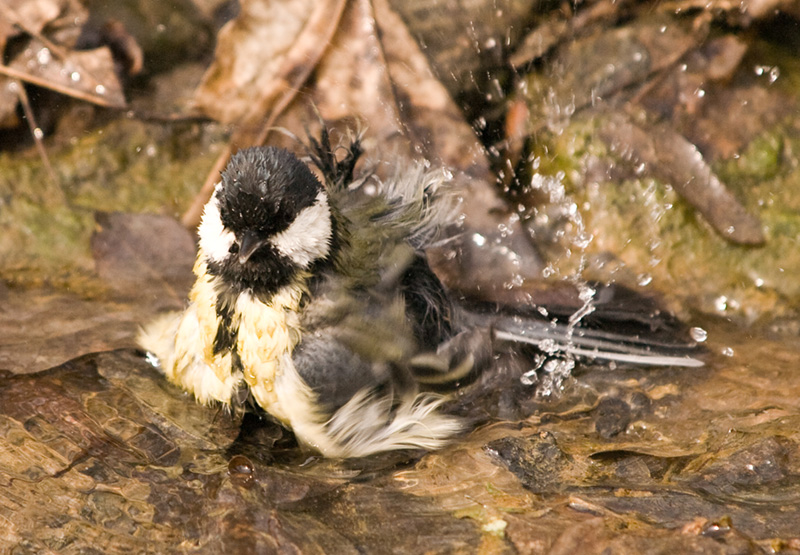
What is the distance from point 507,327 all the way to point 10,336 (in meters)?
1.69

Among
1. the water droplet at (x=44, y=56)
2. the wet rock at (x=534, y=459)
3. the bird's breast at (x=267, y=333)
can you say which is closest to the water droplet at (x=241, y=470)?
the bird's breast at (x=267, y=333)

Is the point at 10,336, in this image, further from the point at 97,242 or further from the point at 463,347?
the point at 463,347

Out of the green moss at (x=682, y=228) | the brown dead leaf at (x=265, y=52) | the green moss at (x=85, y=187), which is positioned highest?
the green moss at (x=682, y=228)

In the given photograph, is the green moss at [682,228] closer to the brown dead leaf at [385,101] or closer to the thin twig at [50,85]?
the brown dead leaf at [385,101]

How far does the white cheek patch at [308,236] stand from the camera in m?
2.25

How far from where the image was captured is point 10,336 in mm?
2666

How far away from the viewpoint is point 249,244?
214 cm

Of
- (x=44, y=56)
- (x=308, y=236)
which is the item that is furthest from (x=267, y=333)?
(x=44, y=56)

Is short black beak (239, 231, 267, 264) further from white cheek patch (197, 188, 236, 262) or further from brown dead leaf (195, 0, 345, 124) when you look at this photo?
brown dead leaf (195, 0, 345, 124)


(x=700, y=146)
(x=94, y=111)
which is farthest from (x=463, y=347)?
(x=94, y=111)

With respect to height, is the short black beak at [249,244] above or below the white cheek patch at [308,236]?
below

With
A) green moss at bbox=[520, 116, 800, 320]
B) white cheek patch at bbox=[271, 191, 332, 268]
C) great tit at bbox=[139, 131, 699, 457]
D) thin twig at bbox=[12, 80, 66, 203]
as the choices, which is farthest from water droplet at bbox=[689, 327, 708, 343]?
thin twig at bbox=[12, 80, 66, 203]

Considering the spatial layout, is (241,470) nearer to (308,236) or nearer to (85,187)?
(308,236)

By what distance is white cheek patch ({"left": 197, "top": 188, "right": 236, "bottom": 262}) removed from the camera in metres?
2.28
